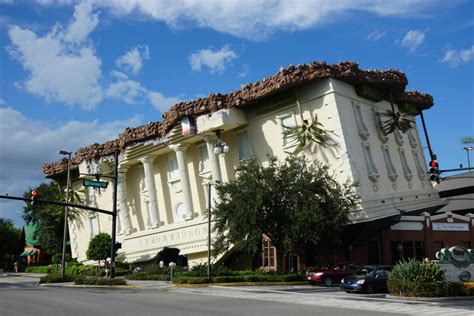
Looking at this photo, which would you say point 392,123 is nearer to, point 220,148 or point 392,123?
point 392,123

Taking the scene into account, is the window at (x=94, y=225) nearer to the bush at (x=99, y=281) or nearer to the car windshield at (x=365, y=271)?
the bush at (x=99, y=281)

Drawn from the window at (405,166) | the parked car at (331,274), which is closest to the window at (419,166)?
the window at (405,166)

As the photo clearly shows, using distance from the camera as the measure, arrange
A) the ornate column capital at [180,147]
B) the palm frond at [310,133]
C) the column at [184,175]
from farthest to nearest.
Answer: the ornate column capital at [180,147]
the column at [184,175]
the palm frond at [310,133]

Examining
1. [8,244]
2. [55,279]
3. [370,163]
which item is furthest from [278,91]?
[8,244]

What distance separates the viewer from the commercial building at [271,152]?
132 ft

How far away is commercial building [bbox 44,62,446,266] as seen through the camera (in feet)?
132

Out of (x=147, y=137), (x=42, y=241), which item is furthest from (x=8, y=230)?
(x=147, y=137)

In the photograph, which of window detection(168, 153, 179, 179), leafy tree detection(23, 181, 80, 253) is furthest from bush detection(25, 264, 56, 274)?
window detection(168, 153, 179, 179)

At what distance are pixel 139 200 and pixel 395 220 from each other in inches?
1166

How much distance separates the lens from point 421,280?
2188cm

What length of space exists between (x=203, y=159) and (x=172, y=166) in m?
4.95

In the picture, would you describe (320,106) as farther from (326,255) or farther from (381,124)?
(326,255)

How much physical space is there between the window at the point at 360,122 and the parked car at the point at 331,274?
42.4 feet

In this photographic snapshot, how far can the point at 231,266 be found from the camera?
45.4 metres
